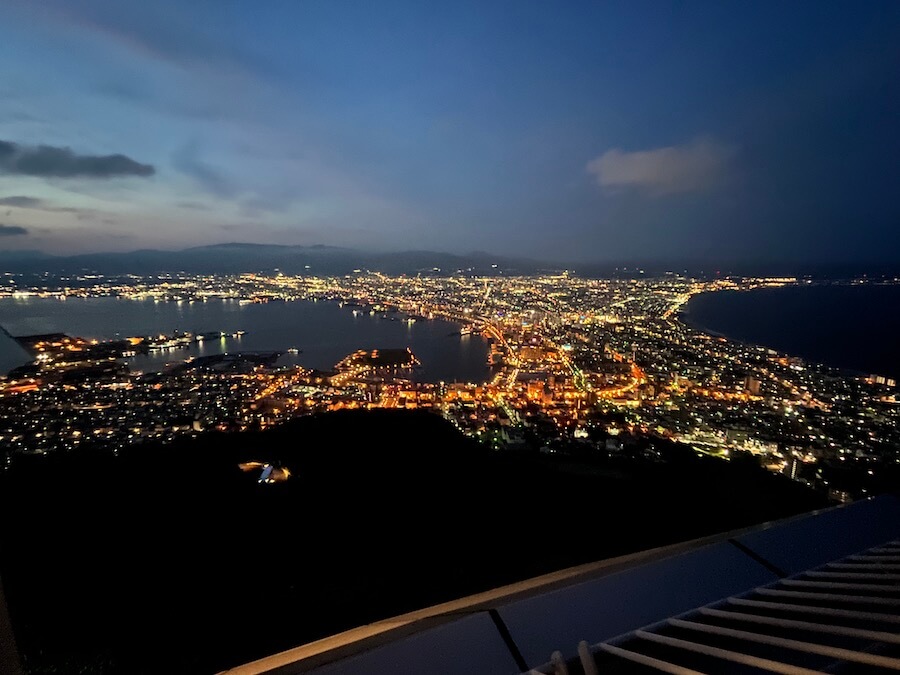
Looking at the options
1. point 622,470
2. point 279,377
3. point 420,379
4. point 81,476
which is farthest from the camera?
point 420,379

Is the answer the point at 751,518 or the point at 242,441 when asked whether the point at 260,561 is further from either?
the point at 751,518

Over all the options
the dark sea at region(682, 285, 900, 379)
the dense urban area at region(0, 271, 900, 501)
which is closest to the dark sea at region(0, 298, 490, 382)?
the dense urban area at region(0, 271, 900, 501)

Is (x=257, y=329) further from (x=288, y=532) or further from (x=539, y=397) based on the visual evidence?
(x=288, y=532)

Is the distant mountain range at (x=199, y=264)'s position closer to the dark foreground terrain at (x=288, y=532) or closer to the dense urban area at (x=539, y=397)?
the dense urban area at (x=539, y=397)

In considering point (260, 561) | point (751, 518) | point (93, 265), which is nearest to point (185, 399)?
point (260, 561)

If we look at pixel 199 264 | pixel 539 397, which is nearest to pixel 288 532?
pixel 539 397

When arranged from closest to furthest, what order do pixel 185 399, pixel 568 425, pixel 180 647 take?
pixel 180 647
pixel 568 425
pixel 185 399

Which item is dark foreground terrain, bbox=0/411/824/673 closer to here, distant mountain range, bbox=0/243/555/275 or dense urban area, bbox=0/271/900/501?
dense urban area, bbox=0/271/900/501
